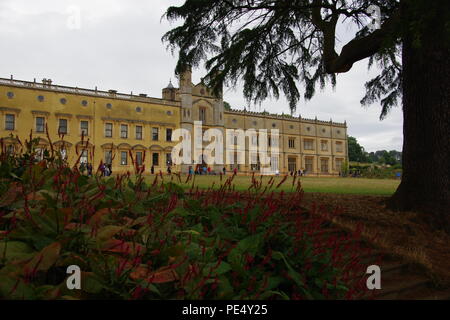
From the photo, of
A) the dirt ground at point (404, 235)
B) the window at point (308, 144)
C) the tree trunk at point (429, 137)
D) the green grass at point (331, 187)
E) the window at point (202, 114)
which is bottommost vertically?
the dirt ground at point (404, 235)

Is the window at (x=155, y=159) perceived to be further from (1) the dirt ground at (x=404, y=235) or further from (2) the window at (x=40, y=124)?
(1) the dirt ground at (x=404, y=235)

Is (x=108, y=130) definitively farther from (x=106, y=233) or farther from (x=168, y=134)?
(x=106, y=233)

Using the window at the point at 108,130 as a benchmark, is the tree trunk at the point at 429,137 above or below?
below

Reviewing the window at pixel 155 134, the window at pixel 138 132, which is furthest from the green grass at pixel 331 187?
the window at pixel 155 134

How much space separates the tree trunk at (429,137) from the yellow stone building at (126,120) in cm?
2200

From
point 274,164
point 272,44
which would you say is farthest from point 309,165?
point 272,44

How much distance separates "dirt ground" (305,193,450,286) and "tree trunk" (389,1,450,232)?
0.34 meters

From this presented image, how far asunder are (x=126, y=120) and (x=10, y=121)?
34.5ft

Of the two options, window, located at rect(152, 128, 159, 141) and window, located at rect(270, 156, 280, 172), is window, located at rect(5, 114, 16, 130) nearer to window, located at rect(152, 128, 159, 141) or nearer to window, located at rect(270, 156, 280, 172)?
window, located at rect(152, 128, 159, 141)

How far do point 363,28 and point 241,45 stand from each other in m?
3.43

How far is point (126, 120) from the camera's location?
3675 centimetres

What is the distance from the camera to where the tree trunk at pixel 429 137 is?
249 inches

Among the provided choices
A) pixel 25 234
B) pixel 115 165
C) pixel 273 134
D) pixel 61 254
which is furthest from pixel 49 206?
pixel 273 134

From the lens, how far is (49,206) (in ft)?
7.72
